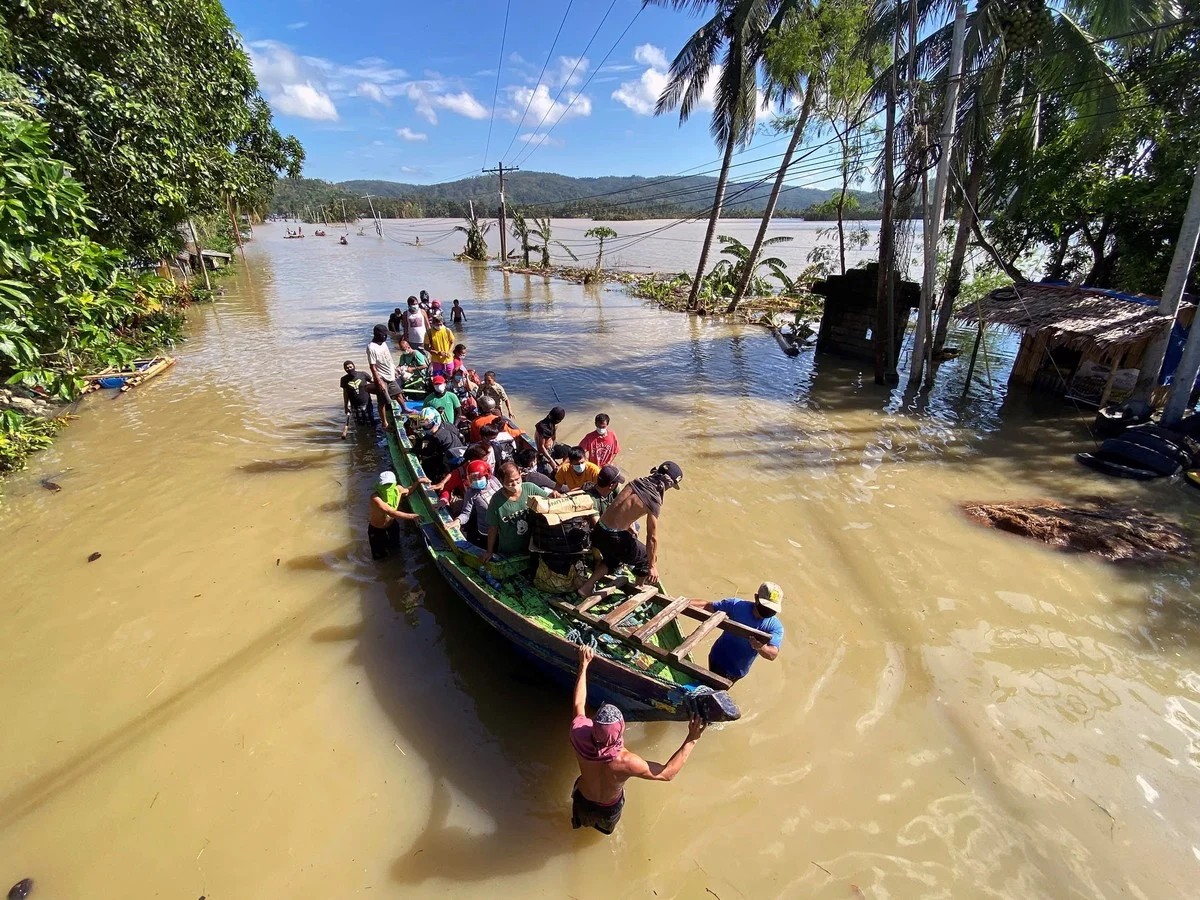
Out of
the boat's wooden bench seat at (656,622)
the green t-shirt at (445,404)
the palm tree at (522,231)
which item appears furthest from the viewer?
the palm tree at (522,231)

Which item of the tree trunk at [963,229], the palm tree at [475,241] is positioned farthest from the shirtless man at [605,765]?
the palm tree at [475,241]

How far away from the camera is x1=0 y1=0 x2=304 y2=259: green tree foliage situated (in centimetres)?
885

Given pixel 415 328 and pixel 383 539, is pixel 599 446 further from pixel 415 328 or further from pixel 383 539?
pixel 415 328

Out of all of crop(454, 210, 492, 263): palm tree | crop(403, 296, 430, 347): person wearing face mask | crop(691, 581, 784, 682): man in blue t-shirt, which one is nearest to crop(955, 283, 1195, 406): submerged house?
crop(691, 581, 784, 682): man in blue t-shirt

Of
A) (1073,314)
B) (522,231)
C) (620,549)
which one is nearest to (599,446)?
(620,549)

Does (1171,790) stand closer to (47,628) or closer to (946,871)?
(946,871)

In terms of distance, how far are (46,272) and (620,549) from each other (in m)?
7.72

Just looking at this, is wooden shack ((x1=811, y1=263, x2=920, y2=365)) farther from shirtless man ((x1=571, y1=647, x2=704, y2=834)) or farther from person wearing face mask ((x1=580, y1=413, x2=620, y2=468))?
shirtless man ((x1=571, y1=647, x2=704, y2=834))

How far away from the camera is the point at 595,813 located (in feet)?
11.5

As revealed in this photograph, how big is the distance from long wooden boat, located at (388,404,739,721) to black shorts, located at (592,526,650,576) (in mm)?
183

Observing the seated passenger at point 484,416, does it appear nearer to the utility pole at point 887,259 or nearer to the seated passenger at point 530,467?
the seated passenger at point 530,467

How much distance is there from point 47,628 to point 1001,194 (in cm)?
2022

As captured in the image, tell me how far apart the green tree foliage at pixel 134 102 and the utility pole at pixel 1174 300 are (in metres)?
16.7

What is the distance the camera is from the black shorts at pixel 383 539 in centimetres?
661
